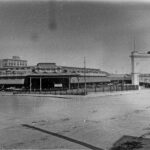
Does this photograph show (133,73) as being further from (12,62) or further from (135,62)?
(12,62)

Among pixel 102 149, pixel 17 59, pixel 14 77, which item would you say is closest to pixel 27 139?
pixel 102 149

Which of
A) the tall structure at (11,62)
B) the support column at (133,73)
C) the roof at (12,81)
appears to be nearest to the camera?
the roof at (12,81)

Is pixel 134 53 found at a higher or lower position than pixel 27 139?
higher

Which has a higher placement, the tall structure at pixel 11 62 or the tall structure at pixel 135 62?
the tall structure at pixel 11 62

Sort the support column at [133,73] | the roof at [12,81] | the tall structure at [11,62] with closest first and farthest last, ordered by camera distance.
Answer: the roof at [12,81]
the support column at [133,73]
the tall structure at [11,62]

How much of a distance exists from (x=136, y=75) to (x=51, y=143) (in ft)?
188

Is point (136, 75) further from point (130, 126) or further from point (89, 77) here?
point (130, 126)

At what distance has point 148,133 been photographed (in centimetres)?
1094

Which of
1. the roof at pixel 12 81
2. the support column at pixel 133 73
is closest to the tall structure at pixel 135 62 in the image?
the support column at pixel 133 73

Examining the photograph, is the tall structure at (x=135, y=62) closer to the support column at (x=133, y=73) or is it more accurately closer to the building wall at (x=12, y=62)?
the support column at (x=133, y=73)

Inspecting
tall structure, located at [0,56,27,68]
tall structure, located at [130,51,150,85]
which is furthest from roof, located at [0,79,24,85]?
tall structure, located at [0,56,27,68]

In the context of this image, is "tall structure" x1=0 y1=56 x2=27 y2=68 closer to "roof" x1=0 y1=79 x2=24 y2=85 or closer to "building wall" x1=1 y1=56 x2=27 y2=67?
"building wall" x1=1 y1=56 x2=27 y2=67

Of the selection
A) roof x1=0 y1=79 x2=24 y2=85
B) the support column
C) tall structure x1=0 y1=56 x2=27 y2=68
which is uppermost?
tall structure x1=0 y1=56 x2=27 y2=68

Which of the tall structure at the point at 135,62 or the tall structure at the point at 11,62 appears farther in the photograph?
the tall structure at the point at 11,62
